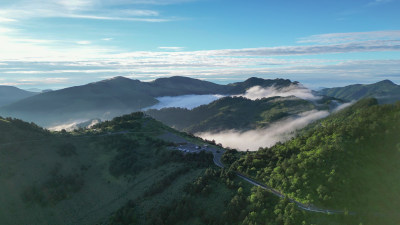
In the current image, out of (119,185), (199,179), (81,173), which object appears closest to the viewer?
(199,179)

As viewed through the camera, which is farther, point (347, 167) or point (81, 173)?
Result: point (81, 173)

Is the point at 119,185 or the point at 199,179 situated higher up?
the point at 199,179

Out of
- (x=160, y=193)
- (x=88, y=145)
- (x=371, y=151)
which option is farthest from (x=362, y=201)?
(x=88, y=145)

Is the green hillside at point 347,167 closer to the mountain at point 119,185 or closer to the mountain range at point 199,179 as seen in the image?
the mountain range at point 199,179

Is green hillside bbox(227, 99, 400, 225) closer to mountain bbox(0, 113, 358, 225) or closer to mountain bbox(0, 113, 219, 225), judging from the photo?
mountain bbox(0, 113, 358, 225)

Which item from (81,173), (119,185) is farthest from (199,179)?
(81,173)

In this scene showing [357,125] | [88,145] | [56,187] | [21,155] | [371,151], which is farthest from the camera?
[88,145]

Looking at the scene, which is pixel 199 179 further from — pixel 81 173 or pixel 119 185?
pixel 81 173

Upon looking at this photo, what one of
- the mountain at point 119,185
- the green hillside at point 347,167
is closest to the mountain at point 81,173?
the mountain at point 119,185

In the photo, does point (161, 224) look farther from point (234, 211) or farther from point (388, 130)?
point (388, 130)
